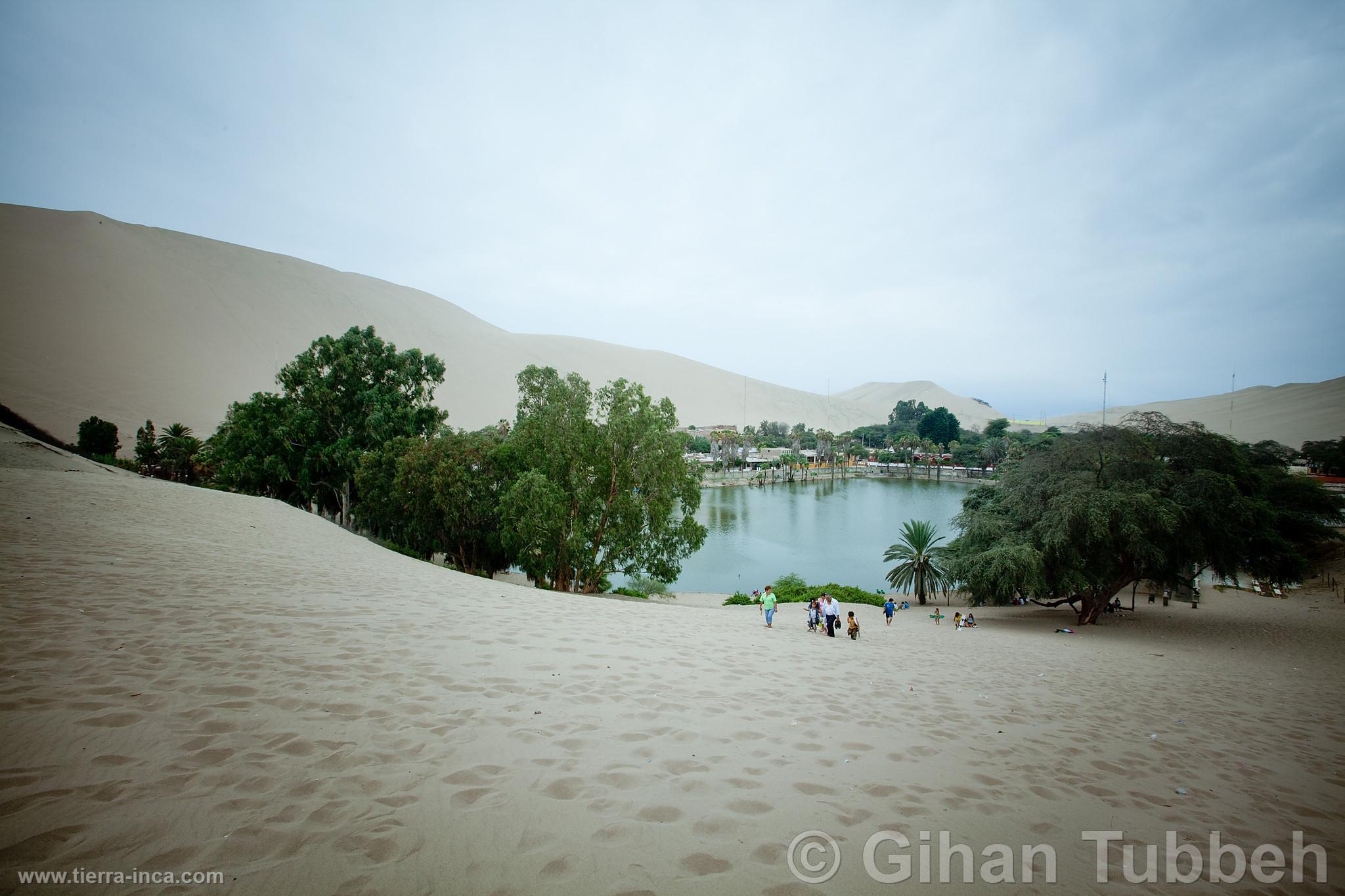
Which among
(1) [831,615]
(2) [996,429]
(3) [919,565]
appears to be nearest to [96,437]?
(1) [831,615]

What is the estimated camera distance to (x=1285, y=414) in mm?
118000

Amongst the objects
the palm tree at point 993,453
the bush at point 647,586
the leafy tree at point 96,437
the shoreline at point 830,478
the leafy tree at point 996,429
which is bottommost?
the bush at point 647,586

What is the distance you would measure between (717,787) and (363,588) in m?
6.51

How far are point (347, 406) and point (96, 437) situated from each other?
22406 mm

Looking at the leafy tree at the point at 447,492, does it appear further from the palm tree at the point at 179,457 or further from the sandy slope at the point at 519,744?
the palm tree at the point at 179,457

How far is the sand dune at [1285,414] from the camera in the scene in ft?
317

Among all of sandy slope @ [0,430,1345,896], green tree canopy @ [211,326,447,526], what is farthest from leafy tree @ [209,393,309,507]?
sandy slope @ [0,430,1345,896]

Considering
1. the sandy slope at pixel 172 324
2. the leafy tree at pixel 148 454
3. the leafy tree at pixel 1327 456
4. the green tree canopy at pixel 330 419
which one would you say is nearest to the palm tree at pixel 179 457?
the leafy tree at pixel 148 454

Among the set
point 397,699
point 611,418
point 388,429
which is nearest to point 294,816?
point 397,699

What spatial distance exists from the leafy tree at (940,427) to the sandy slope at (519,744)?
119429 mm

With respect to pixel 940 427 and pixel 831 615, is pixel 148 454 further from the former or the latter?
pixel 940 427

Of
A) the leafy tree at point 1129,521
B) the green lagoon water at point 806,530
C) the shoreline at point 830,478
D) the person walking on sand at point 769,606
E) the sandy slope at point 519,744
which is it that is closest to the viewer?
the sandy slope at point 519,744

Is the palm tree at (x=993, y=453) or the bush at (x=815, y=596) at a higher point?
the palm tree at (x=993, y=453)

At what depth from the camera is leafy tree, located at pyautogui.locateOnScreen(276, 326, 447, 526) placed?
2306cm
